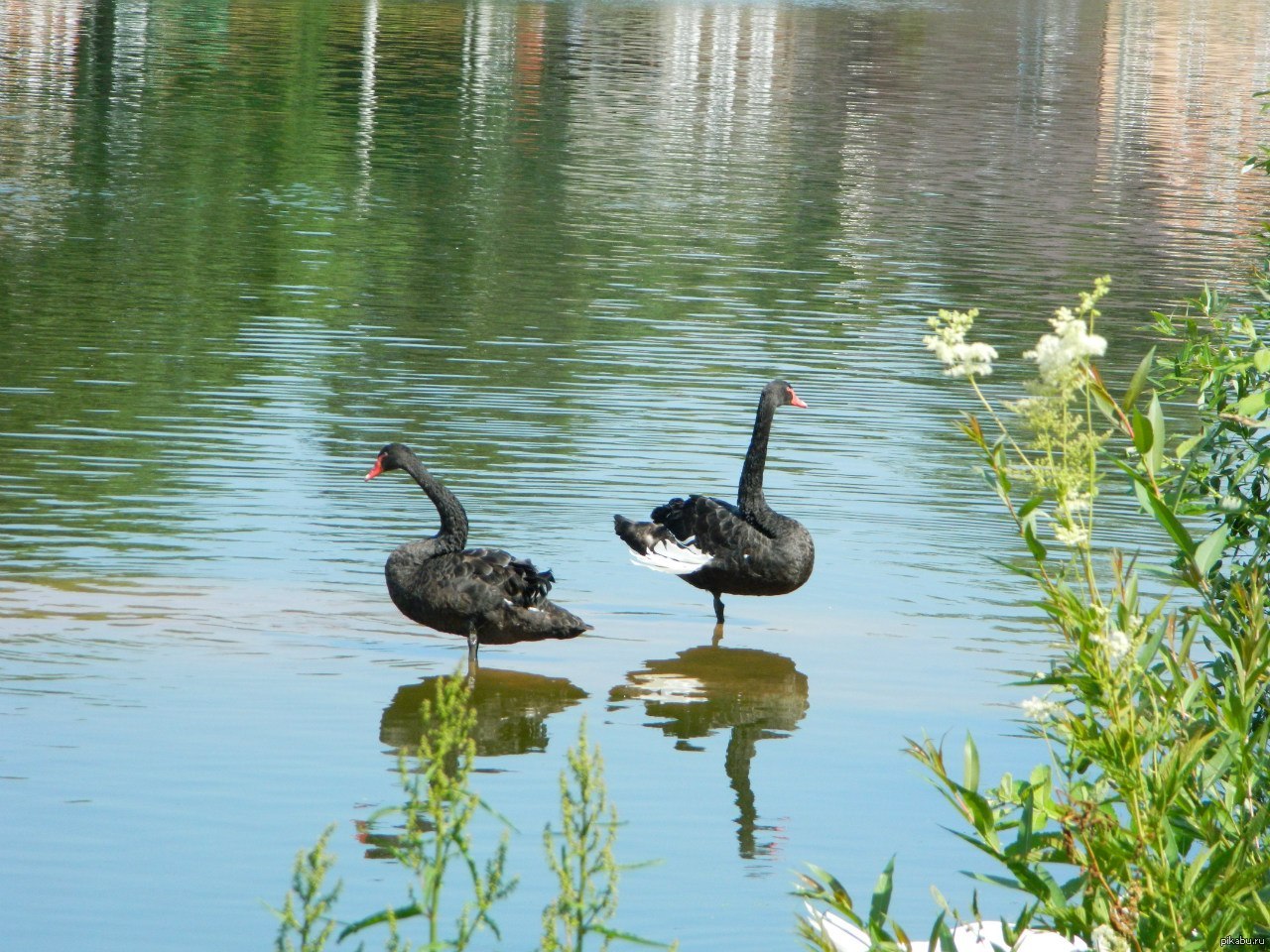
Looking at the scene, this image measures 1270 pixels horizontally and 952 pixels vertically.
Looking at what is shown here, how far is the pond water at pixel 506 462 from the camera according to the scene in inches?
315

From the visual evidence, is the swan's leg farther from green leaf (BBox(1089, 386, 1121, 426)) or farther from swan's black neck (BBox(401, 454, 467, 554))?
green leaf (BBox(1089, 386, 1121, 426))

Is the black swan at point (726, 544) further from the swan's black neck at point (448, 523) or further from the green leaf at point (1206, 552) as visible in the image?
the green leaf at point (1206, 552)

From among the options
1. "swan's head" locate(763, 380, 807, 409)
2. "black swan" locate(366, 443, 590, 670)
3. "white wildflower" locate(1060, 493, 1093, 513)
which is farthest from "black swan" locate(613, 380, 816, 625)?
"white wildflower" locate(1060, 493, 1093, 513)

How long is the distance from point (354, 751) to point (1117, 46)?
220 feet

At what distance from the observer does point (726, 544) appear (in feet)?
35.4

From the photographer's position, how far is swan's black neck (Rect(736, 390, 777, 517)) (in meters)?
11.3

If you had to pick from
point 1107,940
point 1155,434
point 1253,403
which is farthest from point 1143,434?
point 1253,403

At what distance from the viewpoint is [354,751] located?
8.74 m

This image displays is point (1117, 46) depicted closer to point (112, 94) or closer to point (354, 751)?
point (112, 94)

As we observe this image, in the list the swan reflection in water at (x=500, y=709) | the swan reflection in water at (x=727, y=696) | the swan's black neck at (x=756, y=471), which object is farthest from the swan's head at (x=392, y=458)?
the swan's black neck at (x=756, y=471)

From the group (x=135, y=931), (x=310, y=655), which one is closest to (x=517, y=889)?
(x=135, y=931)

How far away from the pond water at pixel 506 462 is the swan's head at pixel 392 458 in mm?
839

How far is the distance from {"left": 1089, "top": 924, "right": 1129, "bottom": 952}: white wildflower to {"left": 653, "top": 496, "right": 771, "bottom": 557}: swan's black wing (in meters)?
7.08

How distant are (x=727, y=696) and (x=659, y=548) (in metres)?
1.38
